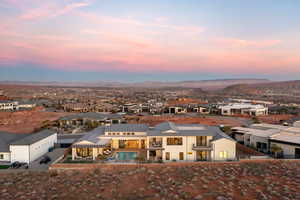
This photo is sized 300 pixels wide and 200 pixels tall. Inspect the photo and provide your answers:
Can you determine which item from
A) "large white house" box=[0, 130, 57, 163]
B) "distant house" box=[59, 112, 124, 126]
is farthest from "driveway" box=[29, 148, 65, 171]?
"distant house" box=[59, 112, 124, 126]

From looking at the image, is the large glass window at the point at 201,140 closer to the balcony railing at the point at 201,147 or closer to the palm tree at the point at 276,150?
the balcony railing at the point at 201,147

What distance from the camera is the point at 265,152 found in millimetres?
26781

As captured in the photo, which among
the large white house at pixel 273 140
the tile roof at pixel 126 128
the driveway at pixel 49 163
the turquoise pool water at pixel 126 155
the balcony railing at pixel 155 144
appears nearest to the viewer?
the driveway at pixel 49 163

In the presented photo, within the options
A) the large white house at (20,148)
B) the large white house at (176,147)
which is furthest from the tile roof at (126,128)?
the large white house at (20,148)

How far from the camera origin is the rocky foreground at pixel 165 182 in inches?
680

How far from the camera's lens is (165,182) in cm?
1955

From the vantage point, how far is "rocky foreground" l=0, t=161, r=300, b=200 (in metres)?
17.3

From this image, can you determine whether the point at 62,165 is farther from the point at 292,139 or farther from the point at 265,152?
the point at 292,139

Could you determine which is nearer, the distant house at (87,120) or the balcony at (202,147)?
the balcony at (202,147)

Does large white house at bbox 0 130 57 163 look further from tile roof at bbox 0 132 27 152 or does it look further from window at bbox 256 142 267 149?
window at bbox 256 142 267 149

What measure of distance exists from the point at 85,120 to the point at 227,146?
3459 centimetres

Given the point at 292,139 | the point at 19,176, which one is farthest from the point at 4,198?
the point at 292,139

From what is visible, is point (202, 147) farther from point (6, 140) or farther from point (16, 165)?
point (6, 140)

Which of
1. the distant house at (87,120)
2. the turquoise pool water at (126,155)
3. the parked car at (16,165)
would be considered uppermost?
the distant house at (87,120)
